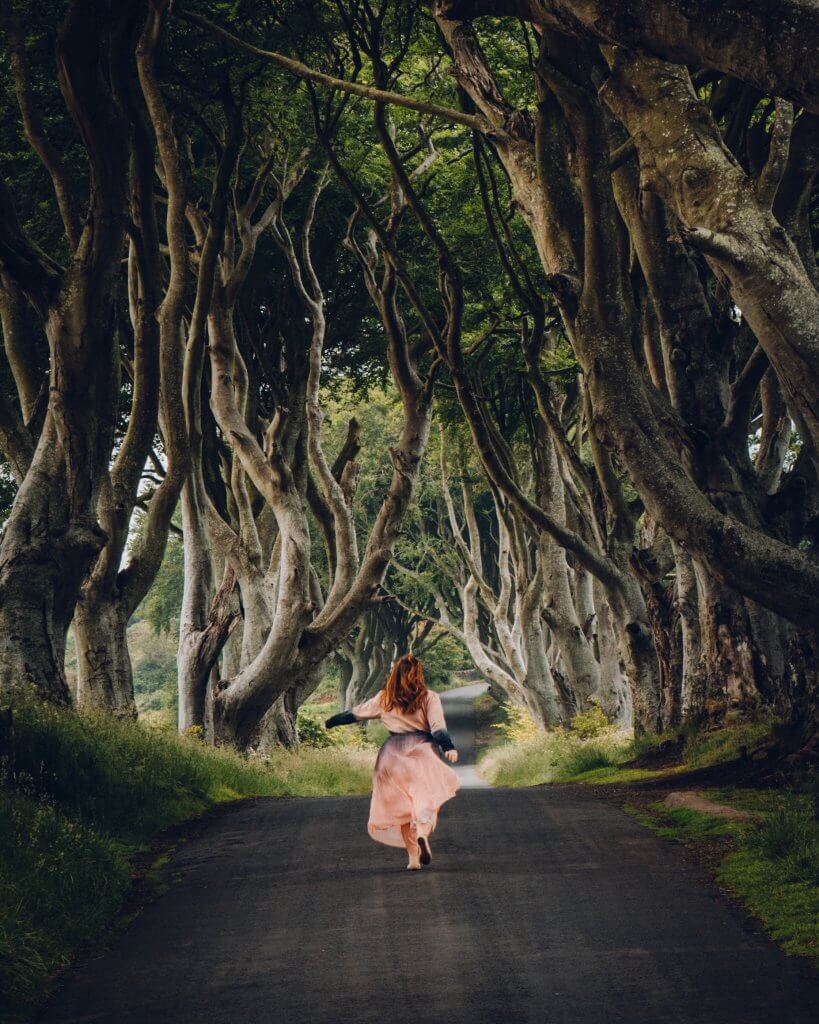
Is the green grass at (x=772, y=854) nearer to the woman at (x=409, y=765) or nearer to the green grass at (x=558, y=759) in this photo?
the woman at (x=409, y=765)

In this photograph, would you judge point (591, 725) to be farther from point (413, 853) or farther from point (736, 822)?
point (413, 853)

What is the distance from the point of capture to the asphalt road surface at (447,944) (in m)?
4.84

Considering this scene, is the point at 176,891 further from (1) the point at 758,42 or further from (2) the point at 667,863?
(1) the point at 758,42

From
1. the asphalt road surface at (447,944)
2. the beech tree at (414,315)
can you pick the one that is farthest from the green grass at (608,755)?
the asphalt road surface at (447,944)

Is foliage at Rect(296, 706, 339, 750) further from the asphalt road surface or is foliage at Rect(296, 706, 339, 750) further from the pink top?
the pink top

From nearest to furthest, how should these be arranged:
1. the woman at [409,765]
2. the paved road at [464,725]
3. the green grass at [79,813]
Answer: the green grass at [79,813] < the woman at [409,765] < the paved road at [464,725]

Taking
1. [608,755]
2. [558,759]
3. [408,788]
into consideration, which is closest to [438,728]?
[408,788]

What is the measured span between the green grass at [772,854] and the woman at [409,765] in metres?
1.94

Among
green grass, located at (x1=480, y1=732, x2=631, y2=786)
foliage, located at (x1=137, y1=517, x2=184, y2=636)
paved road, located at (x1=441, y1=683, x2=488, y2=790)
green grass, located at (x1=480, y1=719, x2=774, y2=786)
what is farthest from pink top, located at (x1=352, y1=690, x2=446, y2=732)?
foliage, located at (x1=137, y1=517, x2=184, y2=636)

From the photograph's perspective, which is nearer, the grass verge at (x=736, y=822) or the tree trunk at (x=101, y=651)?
the grass verge at (x=736, y=822)

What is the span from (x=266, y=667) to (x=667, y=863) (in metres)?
9.99

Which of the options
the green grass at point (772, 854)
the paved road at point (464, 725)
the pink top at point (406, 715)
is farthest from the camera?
the paved road at point (464, 725)

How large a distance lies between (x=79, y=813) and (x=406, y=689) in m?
2.74

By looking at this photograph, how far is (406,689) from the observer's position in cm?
839
